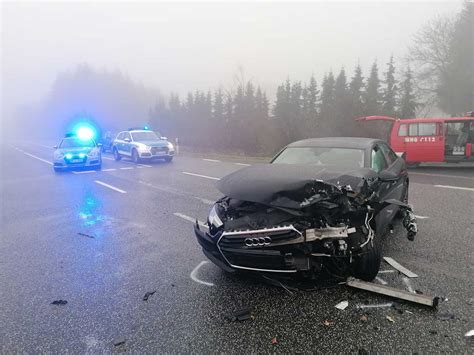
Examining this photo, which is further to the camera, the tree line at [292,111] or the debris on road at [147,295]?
the tree line at [292,111]

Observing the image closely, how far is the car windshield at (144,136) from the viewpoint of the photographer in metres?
18.6

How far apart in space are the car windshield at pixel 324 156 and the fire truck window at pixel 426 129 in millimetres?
9280

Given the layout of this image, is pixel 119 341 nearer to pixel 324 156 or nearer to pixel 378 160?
pixel 324 156

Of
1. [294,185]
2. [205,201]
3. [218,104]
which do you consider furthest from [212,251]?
[218,104]

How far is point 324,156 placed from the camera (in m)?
4.82

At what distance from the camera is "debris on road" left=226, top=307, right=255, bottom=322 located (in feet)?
9.69

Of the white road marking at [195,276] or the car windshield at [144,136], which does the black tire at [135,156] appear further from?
the white road marking at [195,276]

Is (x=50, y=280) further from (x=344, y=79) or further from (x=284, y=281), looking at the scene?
(x=344, y=79)

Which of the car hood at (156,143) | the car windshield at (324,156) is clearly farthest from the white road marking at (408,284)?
the car hood at (156,143)

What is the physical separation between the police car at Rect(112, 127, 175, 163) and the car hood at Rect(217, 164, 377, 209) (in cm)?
1421

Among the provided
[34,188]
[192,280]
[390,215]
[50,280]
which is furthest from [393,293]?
[34,188]

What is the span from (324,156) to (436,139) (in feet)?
31.2

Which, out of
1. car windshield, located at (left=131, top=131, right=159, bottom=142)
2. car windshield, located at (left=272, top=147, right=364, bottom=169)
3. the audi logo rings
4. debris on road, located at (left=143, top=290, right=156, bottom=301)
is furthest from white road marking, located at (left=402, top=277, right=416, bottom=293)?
car windshield, located at (left=131, top=131, right=159, bottom=142)

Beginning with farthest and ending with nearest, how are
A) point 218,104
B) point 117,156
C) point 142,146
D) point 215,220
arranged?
point 218,104 < point 117,156 < point 142,146 < point 215,220
